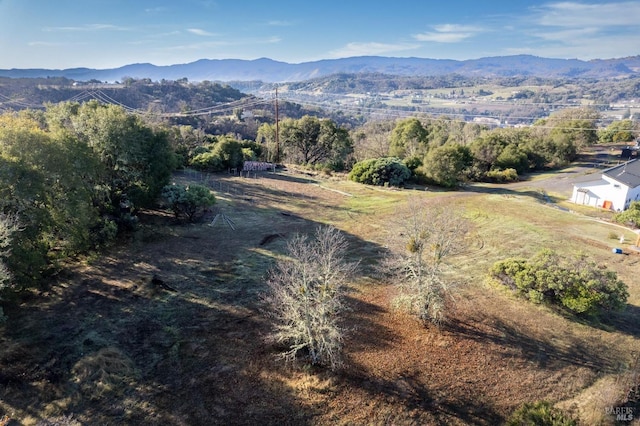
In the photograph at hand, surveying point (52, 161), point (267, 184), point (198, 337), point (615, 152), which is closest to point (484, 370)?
point (198, 337)

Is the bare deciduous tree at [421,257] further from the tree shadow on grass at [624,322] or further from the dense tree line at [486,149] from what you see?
the dense tree line at [486,149]

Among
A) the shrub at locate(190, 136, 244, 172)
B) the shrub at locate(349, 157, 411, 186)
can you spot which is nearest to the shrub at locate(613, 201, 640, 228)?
the shrub at locate(349, 157, 411, 186)

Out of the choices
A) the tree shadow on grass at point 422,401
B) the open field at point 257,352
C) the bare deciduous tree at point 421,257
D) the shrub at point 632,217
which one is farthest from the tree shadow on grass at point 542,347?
the shrub at point 632,217

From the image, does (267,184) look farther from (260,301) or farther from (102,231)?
(260,301)

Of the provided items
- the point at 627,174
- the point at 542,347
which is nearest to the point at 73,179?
the point at 542,347

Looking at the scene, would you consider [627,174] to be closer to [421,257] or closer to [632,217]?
[632,217]

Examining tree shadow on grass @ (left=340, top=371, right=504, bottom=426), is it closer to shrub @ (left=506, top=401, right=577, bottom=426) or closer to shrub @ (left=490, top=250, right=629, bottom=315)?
shrub @ (left=506, top=401, right=577, bottom=426)
